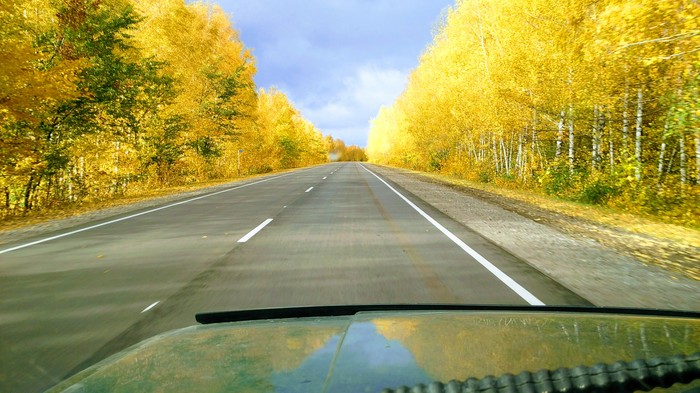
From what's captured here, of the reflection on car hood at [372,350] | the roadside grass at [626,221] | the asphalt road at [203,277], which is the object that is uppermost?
the reflection on car hood at [372,350]

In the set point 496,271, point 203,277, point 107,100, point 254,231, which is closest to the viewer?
point 203,277

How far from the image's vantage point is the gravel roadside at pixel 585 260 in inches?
200

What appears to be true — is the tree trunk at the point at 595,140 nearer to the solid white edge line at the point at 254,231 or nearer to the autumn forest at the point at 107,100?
the solid white edge line at the point at 254,231

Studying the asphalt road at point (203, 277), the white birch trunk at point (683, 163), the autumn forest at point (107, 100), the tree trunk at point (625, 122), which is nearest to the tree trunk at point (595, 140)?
the tree trunk at point (625, 122)

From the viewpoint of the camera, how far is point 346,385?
1.54 metres

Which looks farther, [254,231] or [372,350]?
[254,231]

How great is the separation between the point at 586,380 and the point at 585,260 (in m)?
6.59

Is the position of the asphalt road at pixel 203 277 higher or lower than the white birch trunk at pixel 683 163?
lower

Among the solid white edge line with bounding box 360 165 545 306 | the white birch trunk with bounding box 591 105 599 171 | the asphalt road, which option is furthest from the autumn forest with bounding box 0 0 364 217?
the white birch trunk with bounding box 591 105 599 171

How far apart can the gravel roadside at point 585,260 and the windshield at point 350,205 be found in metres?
0.05

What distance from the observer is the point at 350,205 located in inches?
583

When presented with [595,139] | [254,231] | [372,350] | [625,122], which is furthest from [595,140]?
[372,350]

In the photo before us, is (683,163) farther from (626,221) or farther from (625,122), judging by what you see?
(626,221)

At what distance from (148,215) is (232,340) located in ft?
38.5
